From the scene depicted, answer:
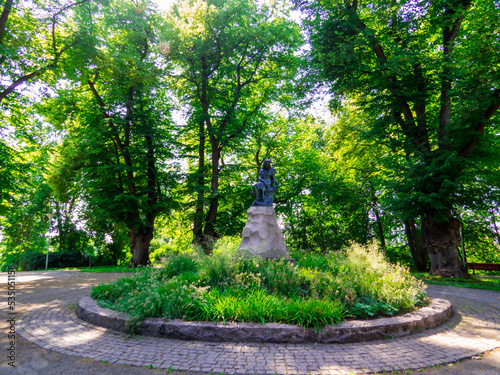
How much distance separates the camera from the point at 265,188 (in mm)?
9367

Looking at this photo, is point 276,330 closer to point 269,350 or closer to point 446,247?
point 269,350

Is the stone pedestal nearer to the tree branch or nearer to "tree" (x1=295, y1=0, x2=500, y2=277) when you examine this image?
"tree" (x1=295, y1=0, x2=500, y2=277)

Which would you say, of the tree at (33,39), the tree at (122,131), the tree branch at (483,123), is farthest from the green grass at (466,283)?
the tree at (33,39)

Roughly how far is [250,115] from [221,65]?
3.44 meters

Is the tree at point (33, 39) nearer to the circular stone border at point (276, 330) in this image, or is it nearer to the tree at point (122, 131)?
the tree at point (122, 131)

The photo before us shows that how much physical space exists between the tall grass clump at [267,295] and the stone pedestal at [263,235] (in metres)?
1.02

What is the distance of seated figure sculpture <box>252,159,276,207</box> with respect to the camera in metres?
9.21

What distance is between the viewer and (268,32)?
1475cm

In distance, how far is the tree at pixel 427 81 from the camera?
900cm

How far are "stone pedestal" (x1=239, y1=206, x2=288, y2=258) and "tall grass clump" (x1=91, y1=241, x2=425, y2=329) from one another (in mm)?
1020

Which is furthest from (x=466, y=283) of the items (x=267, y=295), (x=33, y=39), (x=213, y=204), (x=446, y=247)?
(x=33, y=39)

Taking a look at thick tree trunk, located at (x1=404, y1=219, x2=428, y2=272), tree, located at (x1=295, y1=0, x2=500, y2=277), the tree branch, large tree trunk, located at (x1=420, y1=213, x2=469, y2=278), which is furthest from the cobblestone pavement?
thick tree trunk, located at (x1=404, y1=219, x2=428, y2=272)

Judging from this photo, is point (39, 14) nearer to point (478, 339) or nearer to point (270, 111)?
point (270, 111)

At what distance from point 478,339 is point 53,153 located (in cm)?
2165
